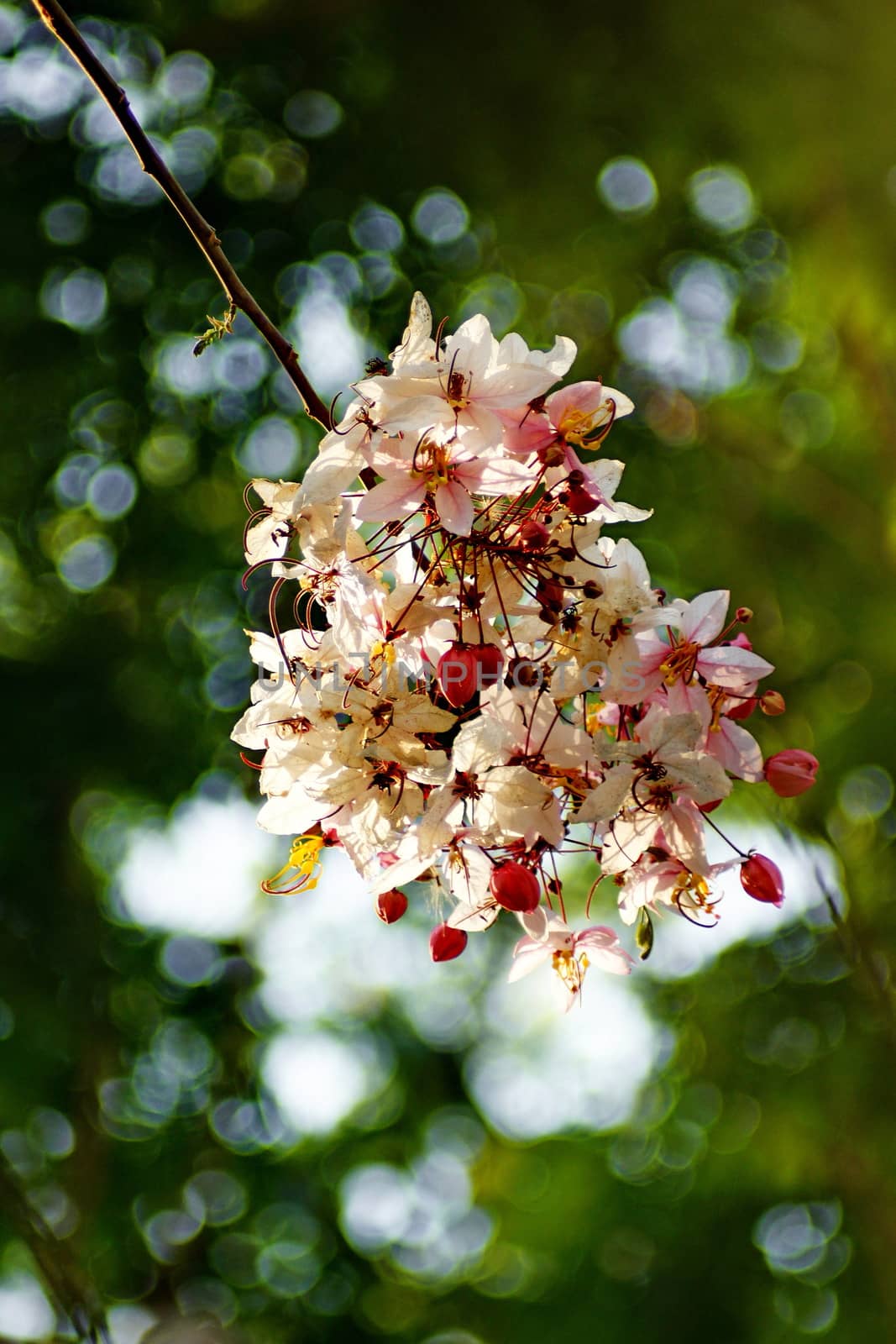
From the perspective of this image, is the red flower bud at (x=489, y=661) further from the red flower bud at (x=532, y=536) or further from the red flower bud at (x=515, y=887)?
the red flower bud at (x=515, y=887)

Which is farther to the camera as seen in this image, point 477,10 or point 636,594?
point 477,10

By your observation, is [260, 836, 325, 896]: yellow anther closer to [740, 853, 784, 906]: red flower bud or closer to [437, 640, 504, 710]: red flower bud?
[437, 640, 504, 710]: red flower bud

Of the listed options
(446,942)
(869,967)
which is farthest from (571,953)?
(869,967)

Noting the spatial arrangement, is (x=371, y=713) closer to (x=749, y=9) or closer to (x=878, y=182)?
(x=878, y=182)

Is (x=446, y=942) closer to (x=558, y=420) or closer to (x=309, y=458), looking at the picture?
(x=558, y=420)

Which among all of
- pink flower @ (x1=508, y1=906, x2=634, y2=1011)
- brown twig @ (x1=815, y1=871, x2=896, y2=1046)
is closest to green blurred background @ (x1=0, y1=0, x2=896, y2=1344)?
brown twig @ (x1=815, y1=871, x2=896, y2=1046)

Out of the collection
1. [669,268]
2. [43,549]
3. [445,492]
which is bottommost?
[669,268]

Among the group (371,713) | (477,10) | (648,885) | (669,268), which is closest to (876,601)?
(669,268)
